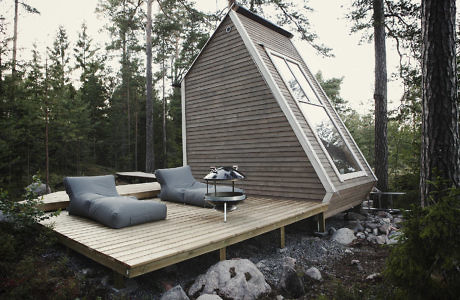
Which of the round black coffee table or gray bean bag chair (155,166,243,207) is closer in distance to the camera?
the round black coffee table

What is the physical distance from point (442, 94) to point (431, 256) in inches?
76.6

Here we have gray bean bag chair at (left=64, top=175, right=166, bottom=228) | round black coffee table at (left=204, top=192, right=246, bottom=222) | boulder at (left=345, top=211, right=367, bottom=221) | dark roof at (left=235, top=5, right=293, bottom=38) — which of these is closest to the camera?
gray bean bag chair at (left=64, top=175, right=166, bottom=228)

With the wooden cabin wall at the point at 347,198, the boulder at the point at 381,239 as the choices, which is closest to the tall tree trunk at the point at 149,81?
the wooden cabin wall at the point at 347,198

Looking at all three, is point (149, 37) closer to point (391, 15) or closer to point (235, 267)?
point (391, 15)

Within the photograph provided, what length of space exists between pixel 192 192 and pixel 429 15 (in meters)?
4.54

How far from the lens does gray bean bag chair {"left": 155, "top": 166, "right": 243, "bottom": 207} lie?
18.3 ft

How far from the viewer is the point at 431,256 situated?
6.24 ft

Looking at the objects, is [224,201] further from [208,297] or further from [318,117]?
[318,117]

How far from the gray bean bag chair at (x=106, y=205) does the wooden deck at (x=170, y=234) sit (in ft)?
0.34

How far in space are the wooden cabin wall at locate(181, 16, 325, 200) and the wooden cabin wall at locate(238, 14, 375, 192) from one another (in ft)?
0.94

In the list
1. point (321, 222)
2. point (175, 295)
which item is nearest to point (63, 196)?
point (175, 295)

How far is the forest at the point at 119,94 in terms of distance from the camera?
326 inches

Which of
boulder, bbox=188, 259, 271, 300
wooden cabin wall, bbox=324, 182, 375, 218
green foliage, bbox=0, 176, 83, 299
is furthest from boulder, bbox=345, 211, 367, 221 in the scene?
green foliage, bbox=0, 176, 83, 299

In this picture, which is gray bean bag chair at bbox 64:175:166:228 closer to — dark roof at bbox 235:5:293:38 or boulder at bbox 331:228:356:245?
boulder at bbox 331:228:356:245
